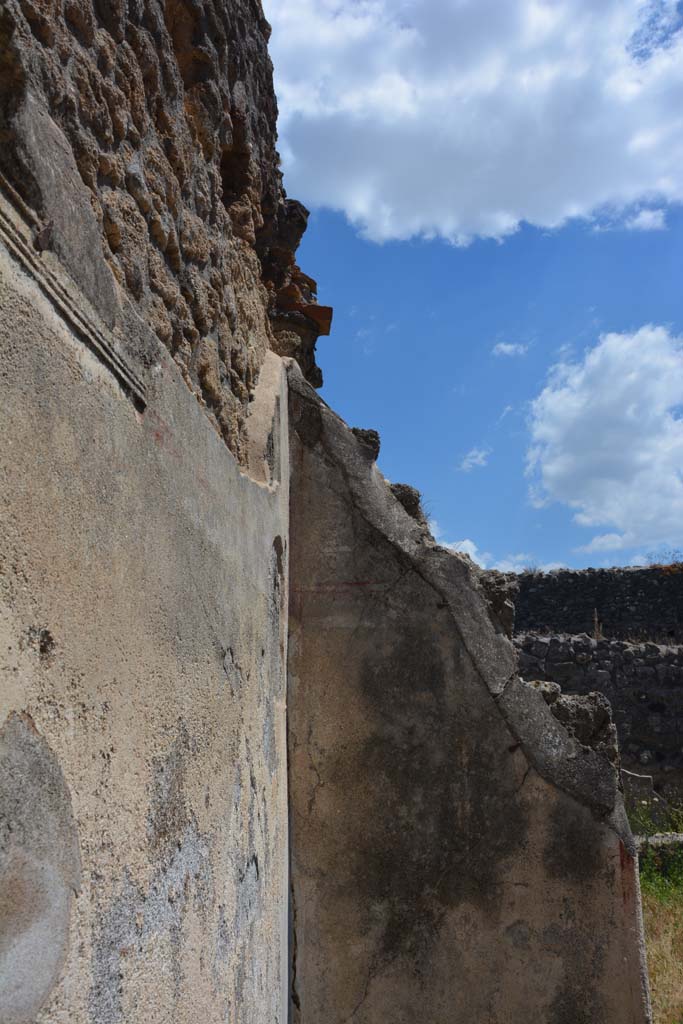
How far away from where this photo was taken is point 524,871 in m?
3.14

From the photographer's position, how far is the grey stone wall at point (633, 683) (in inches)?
407

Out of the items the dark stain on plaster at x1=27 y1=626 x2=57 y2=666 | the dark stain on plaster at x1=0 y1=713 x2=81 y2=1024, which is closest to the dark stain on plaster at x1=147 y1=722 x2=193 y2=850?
the dark stain on plaster at x1=0 y1=713 x2=81 y2=1024

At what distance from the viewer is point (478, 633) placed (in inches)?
130

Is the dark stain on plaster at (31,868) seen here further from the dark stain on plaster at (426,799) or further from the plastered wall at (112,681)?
the dark stain on plaster at (426,799)

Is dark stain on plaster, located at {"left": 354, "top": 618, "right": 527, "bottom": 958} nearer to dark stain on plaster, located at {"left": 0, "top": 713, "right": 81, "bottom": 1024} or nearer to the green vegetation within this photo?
dark stain on plaster, located at {"left": 0, "top": 713, "right": 81, "bottom": 1024}

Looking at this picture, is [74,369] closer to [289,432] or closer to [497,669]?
[289,432]

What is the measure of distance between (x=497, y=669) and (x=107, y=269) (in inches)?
87.9

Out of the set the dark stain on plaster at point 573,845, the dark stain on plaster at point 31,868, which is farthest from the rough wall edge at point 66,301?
the dark stain on plaster at point 573,845

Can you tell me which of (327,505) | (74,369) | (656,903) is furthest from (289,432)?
(656,903)

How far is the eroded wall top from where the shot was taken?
50.0 inches

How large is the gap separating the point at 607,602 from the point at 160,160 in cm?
1562

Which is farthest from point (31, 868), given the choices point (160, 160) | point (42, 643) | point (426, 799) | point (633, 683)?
point (633, 683)

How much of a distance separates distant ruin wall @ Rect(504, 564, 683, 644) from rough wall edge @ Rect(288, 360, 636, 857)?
12.8 meters

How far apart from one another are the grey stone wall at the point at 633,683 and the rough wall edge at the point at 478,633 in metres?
7.37
